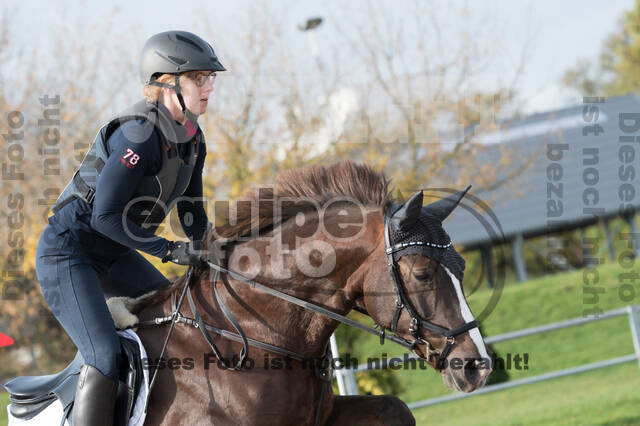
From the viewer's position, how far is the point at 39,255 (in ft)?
10.5

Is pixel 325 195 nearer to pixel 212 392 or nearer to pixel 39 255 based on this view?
pixel 212 392

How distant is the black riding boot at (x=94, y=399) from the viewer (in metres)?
2.90

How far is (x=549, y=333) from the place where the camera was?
15.9 metres

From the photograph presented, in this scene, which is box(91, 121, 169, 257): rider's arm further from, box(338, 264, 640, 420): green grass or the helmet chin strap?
box(338, 264, 640, 420): green grass

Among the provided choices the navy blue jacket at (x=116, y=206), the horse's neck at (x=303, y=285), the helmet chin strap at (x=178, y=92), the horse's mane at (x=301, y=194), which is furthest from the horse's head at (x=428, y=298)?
the helmet chin strap at (x=178, y=92)

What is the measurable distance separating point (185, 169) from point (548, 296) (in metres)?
16.1

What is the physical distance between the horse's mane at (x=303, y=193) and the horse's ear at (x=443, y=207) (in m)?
0.25

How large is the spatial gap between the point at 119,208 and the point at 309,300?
0.98m

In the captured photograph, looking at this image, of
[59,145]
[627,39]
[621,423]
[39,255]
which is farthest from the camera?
[627,39]

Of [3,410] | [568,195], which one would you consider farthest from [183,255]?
[568,195]

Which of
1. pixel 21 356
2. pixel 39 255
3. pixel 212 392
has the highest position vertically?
pixel 39 255

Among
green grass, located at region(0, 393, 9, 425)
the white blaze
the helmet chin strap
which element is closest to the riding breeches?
the helmet chin strap

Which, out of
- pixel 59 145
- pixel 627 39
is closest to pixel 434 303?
pixel 59 145

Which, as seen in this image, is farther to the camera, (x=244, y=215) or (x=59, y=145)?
(x=59, y=145)
